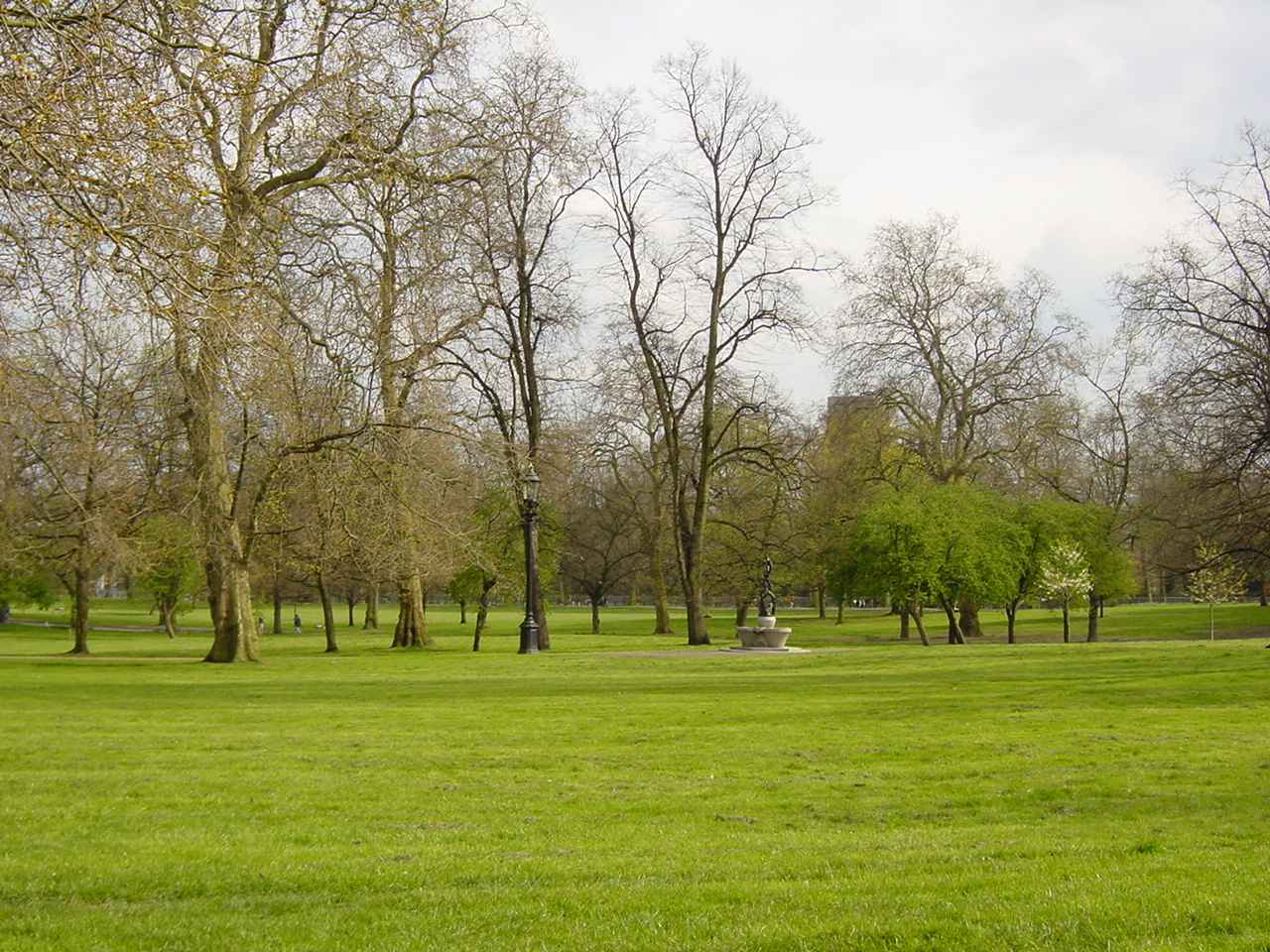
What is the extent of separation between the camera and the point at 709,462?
129 ft

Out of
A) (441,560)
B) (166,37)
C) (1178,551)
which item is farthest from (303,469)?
(1178,551)

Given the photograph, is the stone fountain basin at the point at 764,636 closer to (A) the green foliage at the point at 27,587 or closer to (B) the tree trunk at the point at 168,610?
(A) the green foliage at the point at 27,587

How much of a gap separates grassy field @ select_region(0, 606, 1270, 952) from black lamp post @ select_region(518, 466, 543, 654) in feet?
33.6

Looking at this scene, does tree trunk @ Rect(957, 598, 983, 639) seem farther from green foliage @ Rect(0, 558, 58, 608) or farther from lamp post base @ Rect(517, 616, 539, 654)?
green foliage @ Rect(0, 558, 58, 608)

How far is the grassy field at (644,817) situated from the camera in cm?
568

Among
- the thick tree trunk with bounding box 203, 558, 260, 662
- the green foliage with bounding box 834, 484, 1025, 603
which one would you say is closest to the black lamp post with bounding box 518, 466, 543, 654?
the thick tree trunk with bounding box 203, 558, 260, 662

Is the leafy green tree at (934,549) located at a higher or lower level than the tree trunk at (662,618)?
higher

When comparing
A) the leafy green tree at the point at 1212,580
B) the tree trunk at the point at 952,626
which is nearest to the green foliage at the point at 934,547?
the tree trunk at the point at 952,626

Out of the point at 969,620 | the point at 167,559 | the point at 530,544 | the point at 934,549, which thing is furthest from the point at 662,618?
Answer: the point at 530,544

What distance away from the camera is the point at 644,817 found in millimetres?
9242

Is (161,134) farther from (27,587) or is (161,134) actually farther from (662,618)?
(27,587)

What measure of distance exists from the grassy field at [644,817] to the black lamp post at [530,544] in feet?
33.6

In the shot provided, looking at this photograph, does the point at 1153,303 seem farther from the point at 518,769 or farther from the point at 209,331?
the point at 209,331

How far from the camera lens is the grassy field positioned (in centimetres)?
568
